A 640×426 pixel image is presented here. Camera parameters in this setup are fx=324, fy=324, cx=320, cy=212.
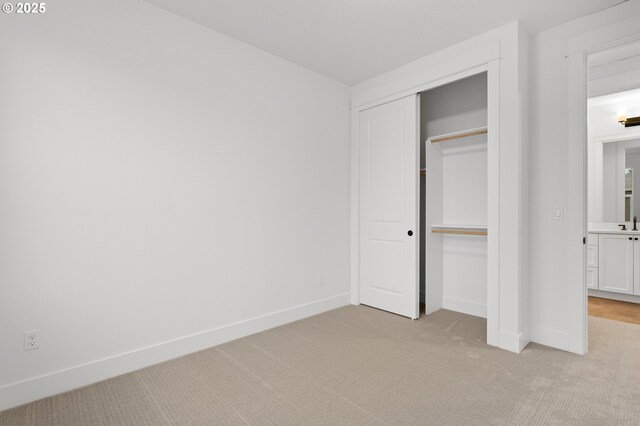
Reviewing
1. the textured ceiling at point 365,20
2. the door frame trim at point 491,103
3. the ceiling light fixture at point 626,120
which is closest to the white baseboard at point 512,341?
the door frame trim at point 491,103

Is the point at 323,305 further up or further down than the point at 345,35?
further down

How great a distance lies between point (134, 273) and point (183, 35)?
189 cm

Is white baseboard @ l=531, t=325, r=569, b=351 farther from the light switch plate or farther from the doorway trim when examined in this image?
the light switch plate

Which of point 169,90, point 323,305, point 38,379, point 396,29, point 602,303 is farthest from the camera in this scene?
point 602,303

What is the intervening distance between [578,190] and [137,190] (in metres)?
3.38

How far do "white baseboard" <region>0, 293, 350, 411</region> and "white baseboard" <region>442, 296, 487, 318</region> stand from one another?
66.5 inches

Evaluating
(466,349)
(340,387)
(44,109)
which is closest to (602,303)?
(466,349)

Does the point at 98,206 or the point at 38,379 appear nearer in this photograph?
the point at 38,379

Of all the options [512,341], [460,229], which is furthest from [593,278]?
[512,341]

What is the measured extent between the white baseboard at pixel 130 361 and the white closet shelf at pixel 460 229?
1711 millimetres

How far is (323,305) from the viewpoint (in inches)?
144

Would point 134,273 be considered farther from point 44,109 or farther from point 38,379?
point 44,109

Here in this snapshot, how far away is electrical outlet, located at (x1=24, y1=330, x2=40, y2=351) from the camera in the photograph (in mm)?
1948

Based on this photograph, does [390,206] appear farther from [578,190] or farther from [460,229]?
[578,190]
